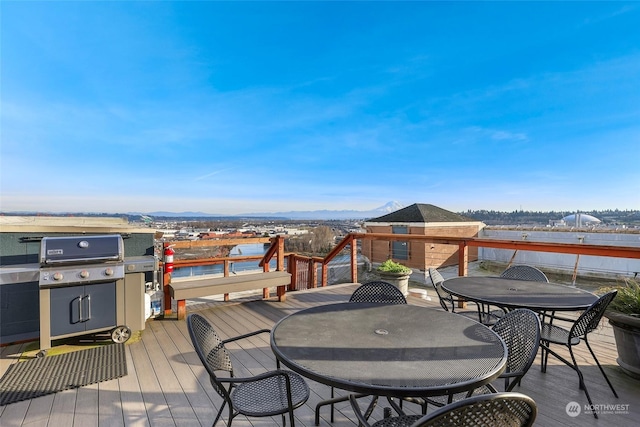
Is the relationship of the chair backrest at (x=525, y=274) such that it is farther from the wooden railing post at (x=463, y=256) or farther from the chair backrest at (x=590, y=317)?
the chair backrest at (x=590, y=317)

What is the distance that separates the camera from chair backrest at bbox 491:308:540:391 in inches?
66.8

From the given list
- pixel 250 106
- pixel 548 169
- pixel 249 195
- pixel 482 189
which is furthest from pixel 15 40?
pixel 482 189

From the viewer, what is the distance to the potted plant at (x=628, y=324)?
7.80 ft

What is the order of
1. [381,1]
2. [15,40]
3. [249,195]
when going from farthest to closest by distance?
[249,195], [381,1], [15,40]

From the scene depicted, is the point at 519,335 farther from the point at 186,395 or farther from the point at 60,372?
the point at 60,372

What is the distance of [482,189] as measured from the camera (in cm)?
1988

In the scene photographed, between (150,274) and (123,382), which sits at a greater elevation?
(150,274)

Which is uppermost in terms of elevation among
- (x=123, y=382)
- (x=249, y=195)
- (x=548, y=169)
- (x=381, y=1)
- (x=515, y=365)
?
(x=381, y=1)

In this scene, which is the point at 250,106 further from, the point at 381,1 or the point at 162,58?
the point at 381,1

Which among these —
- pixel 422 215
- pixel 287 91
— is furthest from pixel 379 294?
pixel 422 215

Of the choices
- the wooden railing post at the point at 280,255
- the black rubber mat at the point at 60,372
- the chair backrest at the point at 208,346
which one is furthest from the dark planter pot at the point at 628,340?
the black rubber mat at the point at 60,372

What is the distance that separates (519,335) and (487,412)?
1111mm

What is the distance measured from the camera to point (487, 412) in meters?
0.91

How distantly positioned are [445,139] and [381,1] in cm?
913
